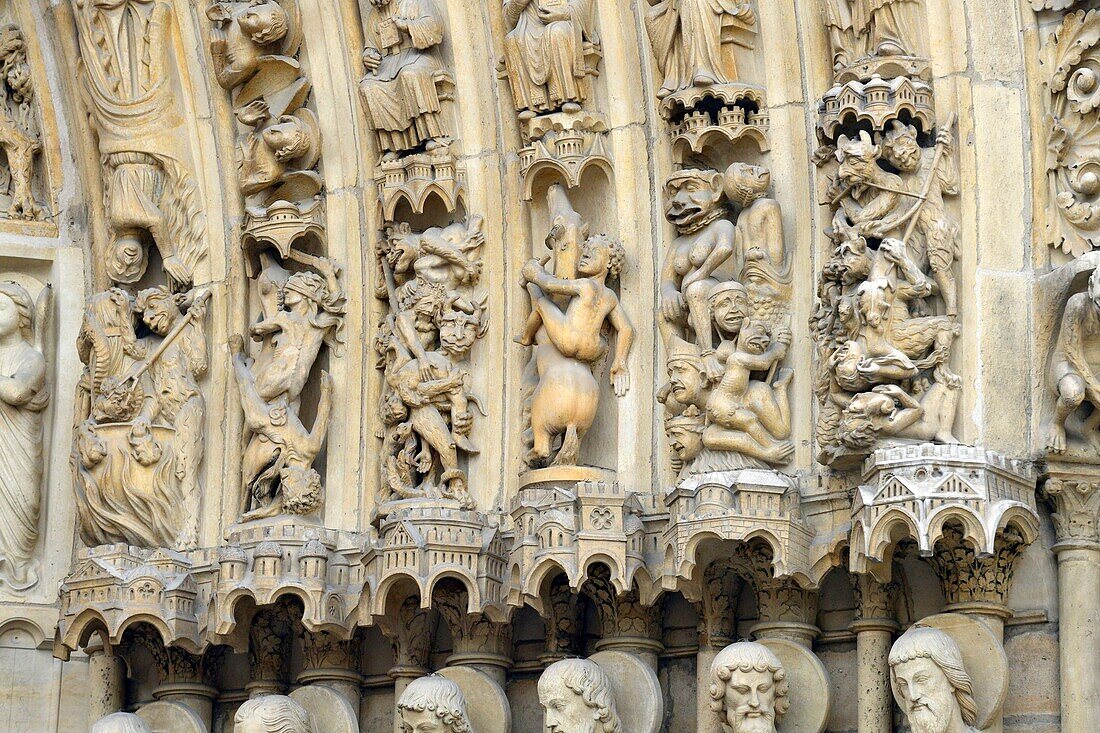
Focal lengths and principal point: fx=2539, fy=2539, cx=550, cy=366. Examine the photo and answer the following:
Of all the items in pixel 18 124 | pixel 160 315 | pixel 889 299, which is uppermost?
pixel 18 124

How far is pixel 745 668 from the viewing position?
10008 mm

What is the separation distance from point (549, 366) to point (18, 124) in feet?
11.2

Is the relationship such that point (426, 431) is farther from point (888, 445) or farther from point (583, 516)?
point (888, 445)

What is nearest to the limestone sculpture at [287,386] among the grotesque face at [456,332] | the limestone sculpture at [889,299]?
the grotesque face at [456,332]

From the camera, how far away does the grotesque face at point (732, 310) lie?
1056cm

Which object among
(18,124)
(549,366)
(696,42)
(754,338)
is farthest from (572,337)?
(18,124)

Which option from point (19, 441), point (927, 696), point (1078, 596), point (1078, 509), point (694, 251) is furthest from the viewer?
point (19, 441)

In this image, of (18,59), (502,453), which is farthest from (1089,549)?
(18,59)

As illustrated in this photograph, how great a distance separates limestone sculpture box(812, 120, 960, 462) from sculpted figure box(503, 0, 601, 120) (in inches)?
54.5

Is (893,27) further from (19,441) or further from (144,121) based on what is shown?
(19,441)

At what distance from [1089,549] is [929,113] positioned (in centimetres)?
187

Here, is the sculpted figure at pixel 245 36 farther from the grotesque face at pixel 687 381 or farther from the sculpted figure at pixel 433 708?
the sculpted figure at pixel 433 708

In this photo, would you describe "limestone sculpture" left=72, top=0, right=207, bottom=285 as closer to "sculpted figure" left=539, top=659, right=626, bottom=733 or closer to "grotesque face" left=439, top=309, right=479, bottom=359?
"grotesque face" left=439, top=309, right=479, bottom=359

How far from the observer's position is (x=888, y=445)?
32.4ft
